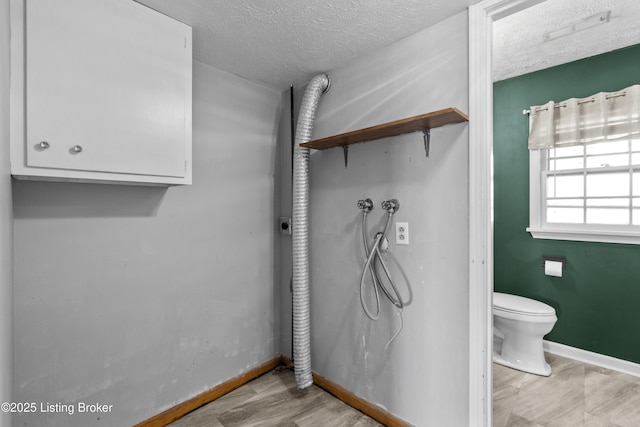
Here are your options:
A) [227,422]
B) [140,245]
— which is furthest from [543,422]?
[140,245]

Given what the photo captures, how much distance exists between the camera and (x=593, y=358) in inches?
98.0

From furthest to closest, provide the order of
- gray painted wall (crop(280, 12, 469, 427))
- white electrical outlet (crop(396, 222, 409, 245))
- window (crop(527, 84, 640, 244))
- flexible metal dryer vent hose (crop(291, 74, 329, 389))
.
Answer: window (crop(527, 84, 640, 244)), flexible metal dryer vent hose (crop(291, 74, 329, 389)), white electrical outlet (crop(396, 222, 409, 245)), gray painted wall (crop(280, 12, 469, 427))

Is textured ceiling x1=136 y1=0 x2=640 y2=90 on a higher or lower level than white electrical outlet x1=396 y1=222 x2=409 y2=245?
higher

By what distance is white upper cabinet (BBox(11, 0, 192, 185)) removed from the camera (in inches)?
46.2

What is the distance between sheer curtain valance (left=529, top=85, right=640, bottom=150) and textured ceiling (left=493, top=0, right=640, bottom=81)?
0.33 m

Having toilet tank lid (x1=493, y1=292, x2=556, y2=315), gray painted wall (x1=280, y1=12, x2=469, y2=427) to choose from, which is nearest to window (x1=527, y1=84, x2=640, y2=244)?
toilet tank lid (x1=493, y1=292, x2=556, y2=315)

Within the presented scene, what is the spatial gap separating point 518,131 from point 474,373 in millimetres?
2291

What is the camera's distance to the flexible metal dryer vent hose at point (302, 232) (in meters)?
2.10

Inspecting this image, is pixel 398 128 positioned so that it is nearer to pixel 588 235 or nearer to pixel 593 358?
pixel 588 235

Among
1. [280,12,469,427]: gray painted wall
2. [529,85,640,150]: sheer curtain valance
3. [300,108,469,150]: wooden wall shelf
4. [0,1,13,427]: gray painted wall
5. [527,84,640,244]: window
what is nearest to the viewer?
[0,1,13,427]: gray painted wall

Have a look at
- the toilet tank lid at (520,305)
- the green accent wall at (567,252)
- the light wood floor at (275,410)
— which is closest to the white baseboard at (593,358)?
the green accent wall at (567,252)

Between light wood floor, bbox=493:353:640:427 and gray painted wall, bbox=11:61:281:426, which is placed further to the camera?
light wood floor, bbox=493:353:640:427

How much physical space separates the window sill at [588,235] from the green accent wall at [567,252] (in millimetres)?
41

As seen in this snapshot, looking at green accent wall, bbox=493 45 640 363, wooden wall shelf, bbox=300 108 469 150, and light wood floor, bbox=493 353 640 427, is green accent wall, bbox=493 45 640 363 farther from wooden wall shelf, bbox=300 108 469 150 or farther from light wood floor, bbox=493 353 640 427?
wooden wall shelf, bbox=300 108 469 150
